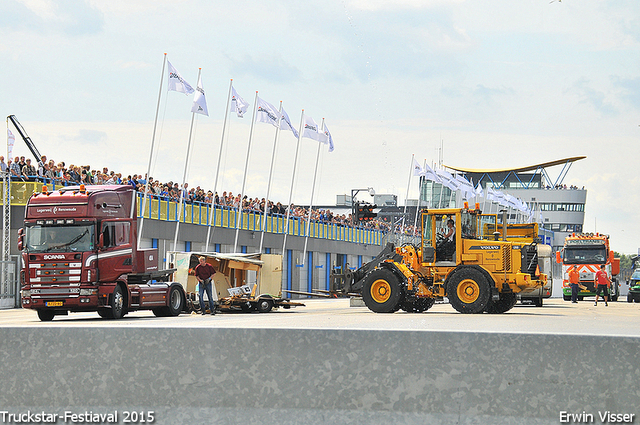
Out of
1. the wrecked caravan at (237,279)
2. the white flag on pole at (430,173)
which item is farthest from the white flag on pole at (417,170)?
the wrecked caravan at (237,279)

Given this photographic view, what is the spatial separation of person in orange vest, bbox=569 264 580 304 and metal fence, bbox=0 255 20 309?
2770 cm

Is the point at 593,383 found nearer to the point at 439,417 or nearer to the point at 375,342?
the point at 439,417

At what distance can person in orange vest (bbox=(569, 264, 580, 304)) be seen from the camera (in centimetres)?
4672

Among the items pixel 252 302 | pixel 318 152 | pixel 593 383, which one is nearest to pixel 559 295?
pixel 318 152

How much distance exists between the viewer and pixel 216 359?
18.3ft

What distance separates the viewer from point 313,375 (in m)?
5.54

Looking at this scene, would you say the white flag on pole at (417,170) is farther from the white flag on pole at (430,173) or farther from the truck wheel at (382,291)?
the truck wheel at (382,291)

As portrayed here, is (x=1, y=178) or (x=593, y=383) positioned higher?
(x=1, y=178)

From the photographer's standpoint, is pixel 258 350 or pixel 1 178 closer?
pixel 258 350

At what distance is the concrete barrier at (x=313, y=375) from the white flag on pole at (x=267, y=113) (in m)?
41.3

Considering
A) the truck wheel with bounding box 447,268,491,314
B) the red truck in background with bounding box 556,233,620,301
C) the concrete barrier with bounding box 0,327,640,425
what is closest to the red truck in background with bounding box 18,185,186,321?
the truck wheel with bounding box 447,268,491,314

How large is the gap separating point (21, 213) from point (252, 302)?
12.4m

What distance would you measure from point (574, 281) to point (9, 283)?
29385mm

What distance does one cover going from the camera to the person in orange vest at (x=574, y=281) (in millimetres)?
46719
